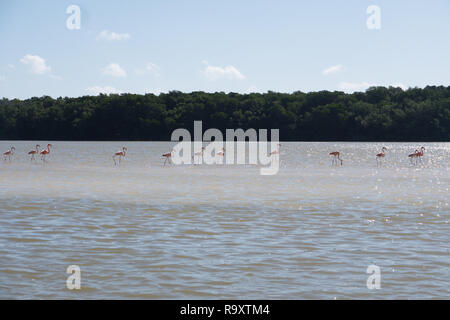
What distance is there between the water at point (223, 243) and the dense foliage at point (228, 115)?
82050 mm

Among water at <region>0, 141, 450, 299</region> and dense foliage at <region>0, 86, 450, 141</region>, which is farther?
dense foliage at <region>0, 86, 450, 141</region>

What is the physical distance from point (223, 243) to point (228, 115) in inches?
3980

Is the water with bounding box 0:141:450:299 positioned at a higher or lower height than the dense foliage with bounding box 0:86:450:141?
lower

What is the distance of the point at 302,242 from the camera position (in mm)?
9789

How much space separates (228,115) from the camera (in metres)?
110

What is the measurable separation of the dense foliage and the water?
269ft

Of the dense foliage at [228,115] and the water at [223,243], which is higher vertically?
the dense foliage at [228,115]

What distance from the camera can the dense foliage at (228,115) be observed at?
320 ft

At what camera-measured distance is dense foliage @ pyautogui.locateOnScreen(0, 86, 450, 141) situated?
320ft

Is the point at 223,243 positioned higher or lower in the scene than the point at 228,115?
lower

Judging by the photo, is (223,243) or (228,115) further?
(228,115)

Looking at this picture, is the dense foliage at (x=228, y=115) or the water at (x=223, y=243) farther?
the dense foliage at (x=228, y=115)

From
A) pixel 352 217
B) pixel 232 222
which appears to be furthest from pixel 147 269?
pixel 352 217
